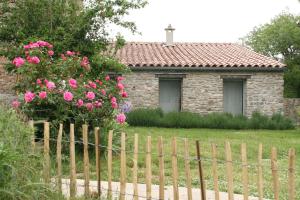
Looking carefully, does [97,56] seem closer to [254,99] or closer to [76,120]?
[76,120]

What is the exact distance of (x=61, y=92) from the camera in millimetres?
9516

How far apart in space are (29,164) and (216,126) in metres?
14.0

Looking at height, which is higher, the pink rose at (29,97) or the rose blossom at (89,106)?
the pink rose at (29,97)

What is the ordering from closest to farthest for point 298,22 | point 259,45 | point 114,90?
1. point 114,90
2. point 298,22
3. point 259,45

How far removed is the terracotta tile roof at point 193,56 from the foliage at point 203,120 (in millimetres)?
1894

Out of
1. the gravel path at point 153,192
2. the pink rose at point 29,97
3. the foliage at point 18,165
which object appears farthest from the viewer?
the pink rose at point 29,97

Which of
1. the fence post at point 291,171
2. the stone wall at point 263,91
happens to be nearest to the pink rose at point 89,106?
the fence post at point 291,171

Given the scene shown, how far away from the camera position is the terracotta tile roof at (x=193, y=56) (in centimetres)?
2002

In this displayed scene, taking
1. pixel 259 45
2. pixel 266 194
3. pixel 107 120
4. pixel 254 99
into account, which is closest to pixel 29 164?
pixel 266 194

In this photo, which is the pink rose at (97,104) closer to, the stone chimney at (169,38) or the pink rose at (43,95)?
the pink rose at (43,95)

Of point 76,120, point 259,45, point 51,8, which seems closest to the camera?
point 76,120

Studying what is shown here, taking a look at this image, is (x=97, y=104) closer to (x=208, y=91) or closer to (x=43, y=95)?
(x=43, y=95)

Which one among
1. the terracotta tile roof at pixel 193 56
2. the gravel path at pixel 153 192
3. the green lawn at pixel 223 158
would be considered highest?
the terracotta tile roof at pixel 193 56

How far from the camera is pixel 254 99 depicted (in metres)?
20.4
